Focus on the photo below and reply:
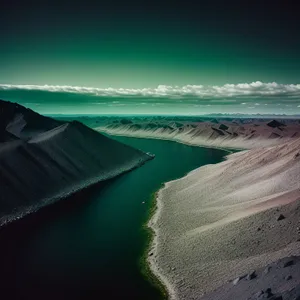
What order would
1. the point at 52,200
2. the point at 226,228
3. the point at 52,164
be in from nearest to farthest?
the point at 226,228, the point at 52,200, the point at 52,164

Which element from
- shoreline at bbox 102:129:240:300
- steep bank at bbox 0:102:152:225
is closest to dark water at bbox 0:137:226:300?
shoreline at bbox 102:129:240:300

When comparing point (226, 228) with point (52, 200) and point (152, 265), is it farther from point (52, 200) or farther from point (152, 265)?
point (52, 200)

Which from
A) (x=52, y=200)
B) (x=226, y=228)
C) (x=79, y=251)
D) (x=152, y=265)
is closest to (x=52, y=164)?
(x=52, y=200)

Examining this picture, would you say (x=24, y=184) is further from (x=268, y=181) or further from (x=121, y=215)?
(x=268, y=181)

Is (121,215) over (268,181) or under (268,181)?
under

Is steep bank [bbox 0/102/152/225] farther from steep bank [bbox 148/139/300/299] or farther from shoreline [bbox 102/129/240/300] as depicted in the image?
steep bank [bbox 148/139/300/299]

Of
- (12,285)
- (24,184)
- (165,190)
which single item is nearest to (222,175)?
(165,190)
